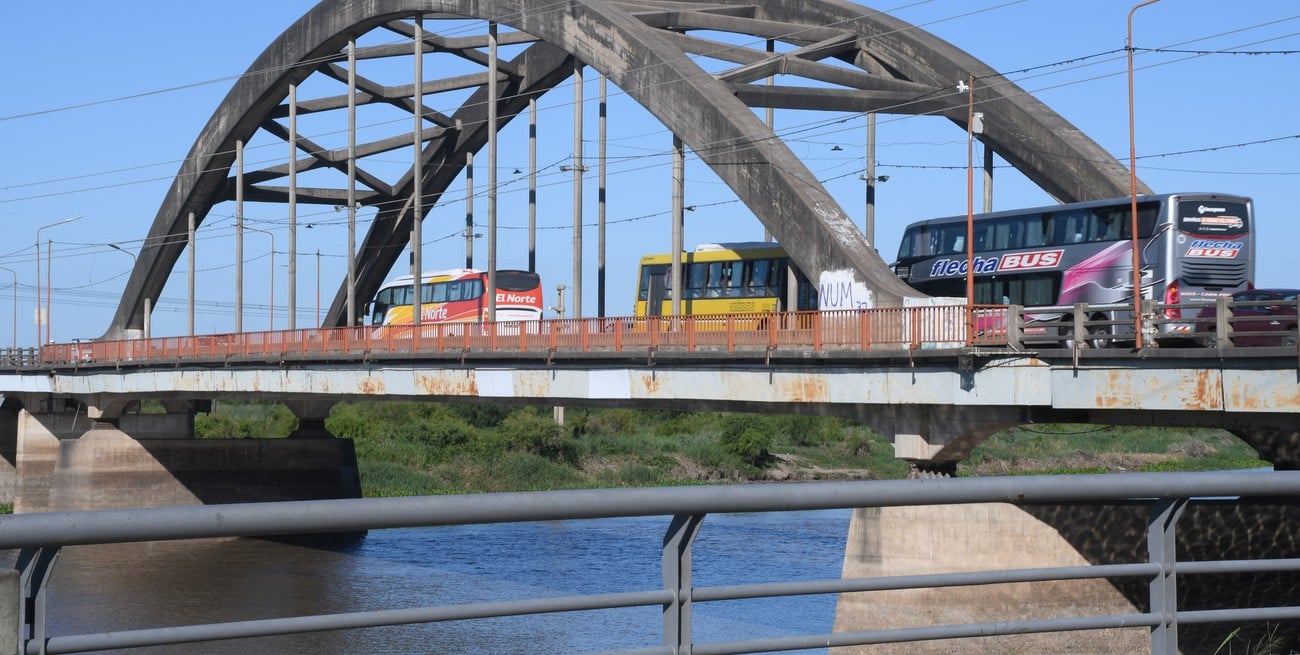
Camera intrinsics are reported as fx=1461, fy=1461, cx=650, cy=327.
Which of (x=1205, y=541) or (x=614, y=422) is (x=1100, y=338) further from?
(x=614, y=422)

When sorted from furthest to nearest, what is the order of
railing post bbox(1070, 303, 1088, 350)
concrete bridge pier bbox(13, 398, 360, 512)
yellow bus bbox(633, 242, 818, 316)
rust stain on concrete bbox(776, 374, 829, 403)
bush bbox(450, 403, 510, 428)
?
bush bbox(450, 403, 510, 428) < concrete bridge pier bbox(13, 398, 360, 512) < yellow bus bbox(633, 242, 818, 316) < rust stain on concrete bbox(776, 374, 829, 403) < railing post bbox(1070, 303, 1088, 350)

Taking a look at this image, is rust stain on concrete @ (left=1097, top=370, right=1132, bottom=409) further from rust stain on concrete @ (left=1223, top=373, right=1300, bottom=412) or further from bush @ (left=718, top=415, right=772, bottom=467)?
bush @ (left=718, top=415, right=772, bottom=467)

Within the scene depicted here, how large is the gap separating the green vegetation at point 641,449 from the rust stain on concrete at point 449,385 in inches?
1054

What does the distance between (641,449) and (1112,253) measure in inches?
1813

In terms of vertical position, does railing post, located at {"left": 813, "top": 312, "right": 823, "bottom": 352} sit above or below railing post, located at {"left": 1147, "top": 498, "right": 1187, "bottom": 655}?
above

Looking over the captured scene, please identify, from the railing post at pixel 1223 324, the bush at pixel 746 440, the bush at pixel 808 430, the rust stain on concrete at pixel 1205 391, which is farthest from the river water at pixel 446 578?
the bush at pixel 808 430

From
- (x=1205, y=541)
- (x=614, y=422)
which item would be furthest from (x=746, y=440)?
(x=1205, y=541)

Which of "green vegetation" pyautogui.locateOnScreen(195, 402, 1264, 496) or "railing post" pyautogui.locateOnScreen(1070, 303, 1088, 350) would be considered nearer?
"railing post" pyautogui.locateOnScreen(1070, 303, 1088, 350)

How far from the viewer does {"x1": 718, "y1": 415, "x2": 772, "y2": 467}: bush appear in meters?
73.8

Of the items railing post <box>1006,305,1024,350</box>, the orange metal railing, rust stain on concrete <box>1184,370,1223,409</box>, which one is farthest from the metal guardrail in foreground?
the orange metal railing

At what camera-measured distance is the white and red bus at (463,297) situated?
170 ft

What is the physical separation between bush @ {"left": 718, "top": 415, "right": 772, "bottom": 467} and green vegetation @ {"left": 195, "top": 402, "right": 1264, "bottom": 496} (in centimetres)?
7

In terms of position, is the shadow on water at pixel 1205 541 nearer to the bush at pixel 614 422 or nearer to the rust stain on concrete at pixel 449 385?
the rust stain on concrete at pixel 449 385

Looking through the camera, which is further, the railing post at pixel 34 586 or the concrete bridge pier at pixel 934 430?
the concrete bridge pier at pixel 934 430
